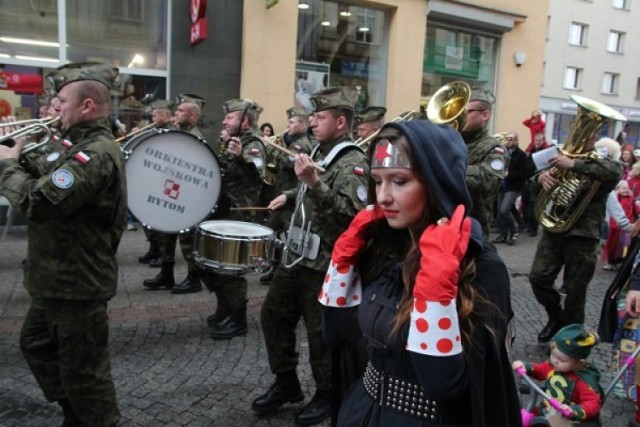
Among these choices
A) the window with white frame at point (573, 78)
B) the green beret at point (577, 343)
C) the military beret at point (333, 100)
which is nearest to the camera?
the green beret at point (577, 343)

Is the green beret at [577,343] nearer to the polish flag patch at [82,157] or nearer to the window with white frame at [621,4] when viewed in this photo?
the polish flag patch at [82,157]

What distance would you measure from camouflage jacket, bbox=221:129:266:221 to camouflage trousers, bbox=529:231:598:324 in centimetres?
275

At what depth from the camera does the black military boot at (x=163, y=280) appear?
→ 6.31 meters

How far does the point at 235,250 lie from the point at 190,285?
96.4 inches

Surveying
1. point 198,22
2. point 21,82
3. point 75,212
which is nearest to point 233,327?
point 75,212

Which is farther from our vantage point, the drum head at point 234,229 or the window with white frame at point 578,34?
the window with white frame at point 578,34

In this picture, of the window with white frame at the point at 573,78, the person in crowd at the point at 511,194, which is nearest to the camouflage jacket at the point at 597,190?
the person in crowd at the point at 511,194

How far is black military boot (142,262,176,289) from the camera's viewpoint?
6312 mm

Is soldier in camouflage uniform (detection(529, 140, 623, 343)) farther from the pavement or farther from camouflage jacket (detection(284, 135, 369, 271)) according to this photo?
camouflage jacket (detection(284, 135, 369, 271))

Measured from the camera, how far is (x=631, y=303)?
3.30 meters

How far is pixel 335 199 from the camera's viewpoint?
3.38 m

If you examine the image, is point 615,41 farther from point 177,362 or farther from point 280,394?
point 280,394

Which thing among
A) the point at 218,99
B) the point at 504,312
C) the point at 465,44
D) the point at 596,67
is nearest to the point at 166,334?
the point at 504,312

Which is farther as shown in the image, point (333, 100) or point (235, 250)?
point (235, 250)
